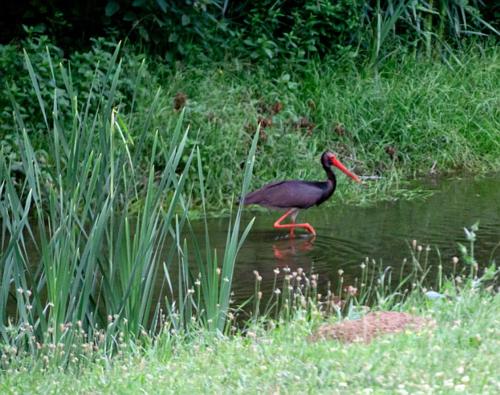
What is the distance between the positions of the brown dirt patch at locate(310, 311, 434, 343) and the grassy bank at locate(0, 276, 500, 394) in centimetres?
10

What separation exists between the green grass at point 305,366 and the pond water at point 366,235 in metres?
2.91

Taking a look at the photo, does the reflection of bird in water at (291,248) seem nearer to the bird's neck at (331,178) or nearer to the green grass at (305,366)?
the bird's neck at (331,178)

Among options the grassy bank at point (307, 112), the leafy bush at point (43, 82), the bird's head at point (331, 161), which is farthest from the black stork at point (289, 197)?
the leafy bush at point (43, 82)

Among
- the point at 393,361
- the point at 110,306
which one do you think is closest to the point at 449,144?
the point at 110,306

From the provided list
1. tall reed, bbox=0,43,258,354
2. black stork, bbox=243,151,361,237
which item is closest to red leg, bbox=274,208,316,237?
black stork, bbox=243,151,361,237

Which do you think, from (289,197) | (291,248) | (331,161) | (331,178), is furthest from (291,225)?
(331,161)

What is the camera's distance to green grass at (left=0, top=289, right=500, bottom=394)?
4.69 m

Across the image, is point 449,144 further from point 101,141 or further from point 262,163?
point 101,141

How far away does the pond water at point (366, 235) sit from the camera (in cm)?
950

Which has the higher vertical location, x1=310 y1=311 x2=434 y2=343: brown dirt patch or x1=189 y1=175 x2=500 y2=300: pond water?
x1=310 y1=311 x2=434 y2=343: brown dirt patch

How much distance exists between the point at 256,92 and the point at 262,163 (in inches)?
57.5

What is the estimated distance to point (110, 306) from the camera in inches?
243

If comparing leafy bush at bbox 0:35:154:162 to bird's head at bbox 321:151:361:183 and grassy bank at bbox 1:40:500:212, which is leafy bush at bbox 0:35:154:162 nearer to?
grassy bank at bbox 1:40:500:212

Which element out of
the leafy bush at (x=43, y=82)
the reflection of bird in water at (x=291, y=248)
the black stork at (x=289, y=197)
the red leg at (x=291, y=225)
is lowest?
the reflection of bird in water at (x=291, y=248)
